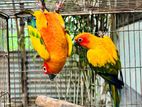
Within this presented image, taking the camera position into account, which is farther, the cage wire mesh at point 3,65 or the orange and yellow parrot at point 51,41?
the cage wire mesh at point 3,65

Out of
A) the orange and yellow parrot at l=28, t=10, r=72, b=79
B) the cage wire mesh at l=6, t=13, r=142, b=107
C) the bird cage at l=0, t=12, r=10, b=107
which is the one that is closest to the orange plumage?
the orange and yellow parrot at l=28, t=10, r=72, b=79

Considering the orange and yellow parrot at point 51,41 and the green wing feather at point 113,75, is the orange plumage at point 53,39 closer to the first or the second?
the orange and yellow parrot at point 51,41

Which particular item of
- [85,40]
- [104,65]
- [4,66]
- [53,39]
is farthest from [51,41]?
[4,66]

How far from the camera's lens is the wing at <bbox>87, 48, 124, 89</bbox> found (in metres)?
1.34

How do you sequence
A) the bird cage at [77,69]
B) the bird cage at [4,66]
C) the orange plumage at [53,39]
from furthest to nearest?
the bird cage at [77,69] < the bird cage at [4,66] < the orange plumage at [53,39]

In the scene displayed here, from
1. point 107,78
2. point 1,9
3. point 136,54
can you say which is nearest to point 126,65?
point 136,54

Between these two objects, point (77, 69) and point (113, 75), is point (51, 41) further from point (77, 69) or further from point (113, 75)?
point (77, 69)

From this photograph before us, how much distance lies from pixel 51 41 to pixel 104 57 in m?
0.21

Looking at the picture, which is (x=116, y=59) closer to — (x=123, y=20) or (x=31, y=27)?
(x=31, y=27)

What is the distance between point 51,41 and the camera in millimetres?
1295

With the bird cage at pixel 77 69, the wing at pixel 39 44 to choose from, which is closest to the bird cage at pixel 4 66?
the bird cage at pixel 77 69

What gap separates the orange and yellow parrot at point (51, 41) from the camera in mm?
1292

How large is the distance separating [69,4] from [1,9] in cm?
39

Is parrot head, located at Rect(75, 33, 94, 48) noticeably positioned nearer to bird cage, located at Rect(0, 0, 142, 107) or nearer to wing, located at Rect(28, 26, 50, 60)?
wing, located at Rect(28, 26, 50, 60)
